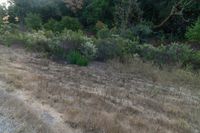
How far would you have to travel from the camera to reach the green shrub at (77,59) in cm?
1248

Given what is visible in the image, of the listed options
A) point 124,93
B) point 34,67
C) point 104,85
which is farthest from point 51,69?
point 124,93

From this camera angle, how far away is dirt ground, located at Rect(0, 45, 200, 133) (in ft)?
20.5

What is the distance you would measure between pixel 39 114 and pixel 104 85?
10.9 feet

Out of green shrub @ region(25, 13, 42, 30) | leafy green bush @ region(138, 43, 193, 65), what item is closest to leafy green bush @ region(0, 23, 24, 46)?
green shrub @ region(25, 13, 42, 30)

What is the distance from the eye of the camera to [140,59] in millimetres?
13547

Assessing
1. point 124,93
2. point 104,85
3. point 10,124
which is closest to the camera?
point 10,124

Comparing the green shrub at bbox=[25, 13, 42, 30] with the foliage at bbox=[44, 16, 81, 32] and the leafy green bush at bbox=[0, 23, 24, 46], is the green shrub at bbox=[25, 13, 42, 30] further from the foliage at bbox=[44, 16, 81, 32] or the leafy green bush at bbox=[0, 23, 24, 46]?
the leafy green bush at bbox=[0, 23, 24, 46]

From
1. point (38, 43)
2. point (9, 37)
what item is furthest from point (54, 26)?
point (38, 43)

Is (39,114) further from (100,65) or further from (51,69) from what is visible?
(100,65)

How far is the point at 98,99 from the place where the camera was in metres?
7.73

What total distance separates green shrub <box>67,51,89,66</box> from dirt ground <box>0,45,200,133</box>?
0.83 m

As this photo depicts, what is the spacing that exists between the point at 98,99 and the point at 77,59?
4983mm

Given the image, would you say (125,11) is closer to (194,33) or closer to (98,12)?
(98,12)

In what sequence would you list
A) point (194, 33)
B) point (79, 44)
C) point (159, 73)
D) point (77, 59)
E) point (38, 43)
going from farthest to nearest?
point (194, 33), point (38, 43), point (79, 44), point (77, 59), point (159, 73)
